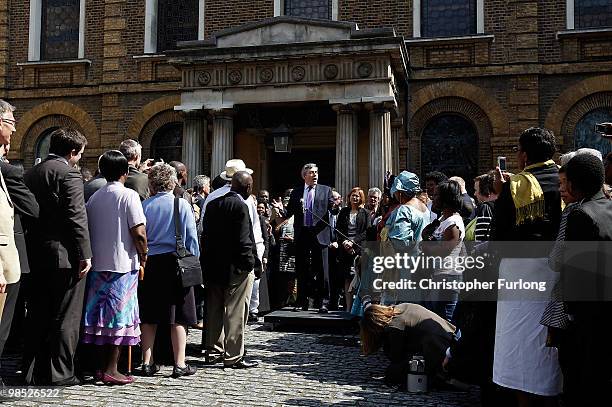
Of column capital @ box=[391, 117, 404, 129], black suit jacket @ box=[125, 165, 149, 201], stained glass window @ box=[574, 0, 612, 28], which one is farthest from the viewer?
stained glass window @ box=[574, 0, 612, 28]

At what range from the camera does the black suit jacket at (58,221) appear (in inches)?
209

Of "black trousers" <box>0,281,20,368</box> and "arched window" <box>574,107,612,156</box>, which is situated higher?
"arched window" <box>574,107,612,156</box>

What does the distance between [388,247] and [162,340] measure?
2.46m

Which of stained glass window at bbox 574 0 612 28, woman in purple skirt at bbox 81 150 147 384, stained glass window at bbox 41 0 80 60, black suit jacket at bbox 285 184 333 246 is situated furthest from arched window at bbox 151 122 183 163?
woman in purple skirt at bbox 81 150 147 384

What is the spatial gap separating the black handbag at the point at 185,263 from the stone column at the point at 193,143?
8.20 metres

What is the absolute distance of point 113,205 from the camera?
5.62 meters

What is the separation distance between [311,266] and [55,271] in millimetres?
4840

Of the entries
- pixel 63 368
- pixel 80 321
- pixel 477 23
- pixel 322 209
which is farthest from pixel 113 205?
Result: pixel 477 23

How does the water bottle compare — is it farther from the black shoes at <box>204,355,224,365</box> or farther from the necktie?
the necktie

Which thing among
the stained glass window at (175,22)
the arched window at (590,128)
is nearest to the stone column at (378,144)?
the arched window at (590,128)

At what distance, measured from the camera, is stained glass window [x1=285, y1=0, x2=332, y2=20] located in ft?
53.8

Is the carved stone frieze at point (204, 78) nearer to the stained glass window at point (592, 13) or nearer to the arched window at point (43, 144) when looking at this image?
the arched window at point (43, 144)

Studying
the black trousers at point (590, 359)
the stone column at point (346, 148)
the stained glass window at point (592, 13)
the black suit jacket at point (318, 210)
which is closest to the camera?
the black trousers at point (590, 359)

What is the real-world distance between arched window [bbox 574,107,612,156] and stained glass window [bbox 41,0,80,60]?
1306 cm
